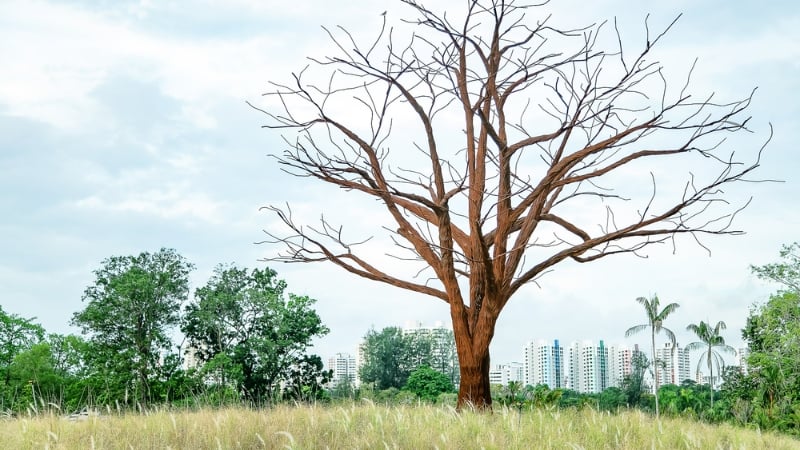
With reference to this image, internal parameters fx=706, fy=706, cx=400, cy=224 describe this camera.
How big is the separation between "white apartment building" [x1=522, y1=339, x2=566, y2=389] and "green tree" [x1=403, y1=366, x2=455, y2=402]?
2527 cm

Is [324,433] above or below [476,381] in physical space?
below

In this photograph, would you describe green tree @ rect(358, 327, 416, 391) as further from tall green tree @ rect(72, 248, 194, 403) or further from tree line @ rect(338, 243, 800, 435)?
tall green tree @ rect(72, 248, 194, 403)

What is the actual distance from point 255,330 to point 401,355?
16287mm

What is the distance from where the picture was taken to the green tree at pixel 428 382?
3651cm

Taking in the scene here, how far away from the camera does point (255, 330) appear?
25922mm

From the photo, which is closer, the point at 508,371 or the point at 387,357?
the point at 387,357

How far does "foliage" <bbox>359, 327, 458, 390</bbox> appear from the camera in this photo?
39938 mm

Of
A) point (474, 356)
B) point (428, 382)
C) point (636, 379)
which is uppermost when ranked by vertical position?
point (474, 356)

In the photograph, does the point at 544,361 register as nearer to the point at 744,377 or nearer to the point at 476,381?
the point at 744,377

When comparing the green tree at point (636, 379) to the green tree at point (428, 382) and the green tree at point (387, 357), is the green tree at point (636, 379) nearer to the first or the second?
the green tree at point (428, 382)

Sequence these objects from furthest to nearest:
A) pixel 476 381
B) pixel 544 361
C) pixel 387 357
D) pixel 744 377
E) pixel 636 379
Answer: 1. pixel 544 361
2. pixel 636 379
3. pixel 387 357
4. pixel 744 377
5. pixel 476 381

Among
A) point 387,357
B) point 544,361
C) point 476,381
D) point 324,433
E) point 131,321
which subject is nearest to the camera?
point 324,433

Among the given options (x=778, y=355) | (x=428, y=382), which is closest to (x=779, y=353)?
(x=778, y=355)

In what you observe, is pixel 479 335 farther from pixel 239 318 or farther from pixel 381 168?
pixel 239 318
